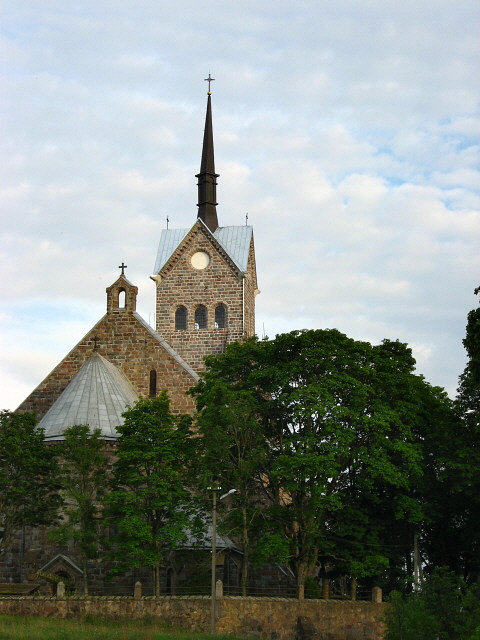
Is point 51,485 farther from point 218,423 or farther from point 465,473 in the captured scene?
point 465,473

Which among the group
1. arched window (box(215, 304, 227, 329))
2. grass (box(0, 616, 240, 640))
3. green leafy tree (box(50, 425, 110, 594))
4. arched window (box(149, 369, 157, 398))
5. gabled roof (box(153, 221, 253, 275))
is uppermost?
gabled roof (box(153, 221, 253, 275))

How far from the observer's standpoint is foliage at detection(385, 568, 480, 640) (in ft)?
110

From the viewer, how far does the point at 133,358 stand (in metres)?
56.7

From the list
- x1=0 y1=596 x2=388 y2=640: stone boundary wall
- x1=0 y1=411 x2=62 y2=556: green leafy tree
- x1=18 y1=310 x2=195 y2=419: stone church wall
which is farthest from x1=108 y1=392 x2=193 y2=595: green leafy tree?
x1=18 y1=310 x2=195 y2=419: stone church wall

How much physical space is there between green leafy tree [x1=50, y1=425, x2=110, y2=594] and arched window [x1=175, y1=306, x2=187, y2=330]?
2308cm

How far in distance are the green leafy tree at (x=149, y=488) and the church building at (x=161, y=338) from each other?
3.42 meters

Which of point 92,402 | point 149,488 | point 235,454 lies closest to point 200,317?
point 92,402

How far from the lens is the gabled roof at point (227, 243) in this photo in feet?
228

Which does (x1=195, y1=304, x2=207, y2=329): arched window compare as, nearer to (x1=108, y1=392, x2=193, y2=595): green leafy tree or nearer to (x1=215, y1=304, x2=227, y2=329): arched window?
(x1=215, y1=304, x2=227, y2=329): arched window

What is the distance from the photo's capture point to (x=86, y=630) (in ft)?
120

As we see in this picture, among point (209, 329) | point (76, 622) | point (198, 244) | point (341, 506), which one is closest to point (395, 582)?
point (341, 506)

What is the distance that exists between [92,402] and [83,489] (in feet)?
21.5

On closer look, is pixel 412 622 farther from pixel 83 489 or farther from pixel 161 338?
pixel 161 338

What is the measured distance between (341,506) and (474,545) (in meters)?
7.31
